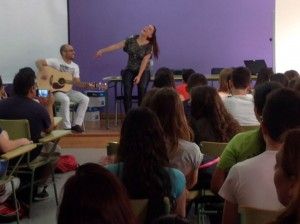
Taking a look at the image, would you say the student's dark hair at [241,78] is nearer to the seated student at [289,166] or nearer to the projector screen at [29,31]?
the seated student at [289,166]

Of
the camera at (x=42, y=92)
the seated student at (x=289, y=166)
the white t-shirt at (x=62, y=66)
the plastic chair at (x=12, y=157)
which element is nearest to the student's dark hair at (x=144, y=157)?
the seated student at (x=289, y=166)

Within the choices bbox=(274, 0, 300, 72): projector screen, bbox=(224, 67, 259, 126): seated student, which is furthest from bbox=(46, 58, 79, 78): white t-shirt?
bbox=(224, 67, 259, 126): seated student

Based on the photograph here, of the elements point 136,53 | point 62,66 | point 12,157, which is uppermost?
point 136,53

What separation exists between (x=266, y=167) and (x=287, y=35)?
6.61 metres

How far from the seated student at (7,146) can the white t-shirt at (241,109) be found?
5.57 feet

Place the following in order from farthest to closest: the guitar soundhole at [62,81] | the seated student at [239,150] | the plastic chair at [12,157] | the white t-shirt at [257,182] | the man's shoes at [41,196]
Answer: the guitar soundhole at [62,81] → the man's shoes at [41,196] → the plastic chair at [12,157] → the seated student at [239,150] → the white t-shirt at [257,182]

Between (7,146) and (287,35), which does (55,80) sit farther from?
(7,146)

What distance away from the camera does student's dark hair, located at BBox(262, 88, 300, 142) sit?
2.21 m

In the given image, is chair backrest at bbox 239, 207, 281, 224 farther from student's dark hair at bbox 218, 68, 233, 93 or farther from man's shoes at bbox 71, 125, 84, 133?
man's shoes at bbox 71, 125, 84, 133

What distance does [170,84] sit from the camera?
17.1ft

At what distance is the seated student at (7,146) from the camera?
3717mm

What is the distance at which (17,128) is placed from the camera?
423 cm

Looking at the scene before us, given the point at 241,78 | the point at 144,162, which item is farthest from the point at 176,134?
the point at 241,78

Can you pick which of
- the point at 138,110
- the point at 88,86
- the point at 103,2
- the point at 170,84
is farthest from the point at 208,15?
the point at 138,110
